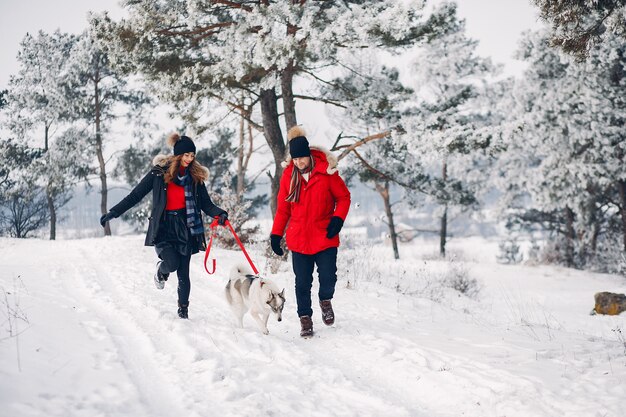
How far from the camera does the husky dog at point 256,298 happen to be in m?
4.50

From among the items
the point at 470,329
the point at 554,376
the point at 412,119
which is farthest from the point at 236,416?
the point at 412,119

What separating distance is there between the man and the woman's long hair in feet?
3.32

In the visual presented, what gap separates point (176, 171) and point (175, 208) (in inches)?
16.4

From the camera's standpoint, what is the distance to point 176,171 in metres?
4.67

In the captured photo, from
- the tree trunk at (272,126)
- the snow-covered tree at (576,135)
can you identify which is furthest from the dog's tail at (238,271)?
the snow-covered tree at (576,135)

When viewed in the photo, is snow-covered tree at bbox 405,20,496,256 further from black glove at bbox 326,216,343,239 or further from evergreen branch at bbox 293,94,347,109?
black glove at bbox 326,216,343,239

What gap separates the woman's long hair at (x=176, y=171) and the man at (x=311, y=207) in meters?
1.01

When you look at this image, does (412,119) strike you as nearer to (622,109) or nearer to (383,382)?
(383,382)

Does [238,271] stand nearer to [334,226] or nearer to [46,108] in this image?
[334,226]

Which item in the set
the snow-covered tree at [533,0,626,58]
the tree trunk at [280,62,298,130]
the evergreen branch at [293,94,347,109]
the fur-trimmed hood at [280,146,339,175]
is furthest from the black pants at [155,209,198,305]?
the evergreen branch at [293,94,347,109]

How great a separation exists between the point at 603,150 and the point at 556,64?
4.06 meters

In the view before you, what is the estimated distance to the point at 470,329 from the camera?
16.5 feet

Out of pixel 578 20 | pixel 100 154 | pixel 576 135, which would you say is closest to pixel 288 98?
pixel 578 20

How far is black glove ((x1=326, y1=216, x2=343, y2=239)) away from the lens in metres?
4.36
